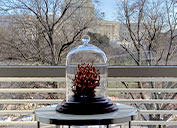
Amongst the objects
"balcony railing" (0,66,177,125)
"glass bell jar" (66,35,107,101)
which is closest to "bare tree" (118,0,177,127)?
"balcony railing" (0,66,177,125)

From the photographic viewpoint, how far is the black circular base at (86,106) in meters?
1.44

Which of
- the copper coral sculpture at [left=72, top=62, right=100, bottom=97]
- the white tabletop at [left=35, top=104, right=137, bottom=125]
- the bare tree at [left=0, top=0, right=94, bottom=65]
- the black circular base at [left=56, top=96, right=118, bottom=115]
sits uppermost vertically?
the bare tree at [left=0, top=0, right=94, bottom=65]

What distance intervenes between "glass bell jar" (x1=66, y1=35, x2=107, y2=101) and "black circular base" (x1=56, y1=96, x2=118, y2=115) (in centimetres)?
5

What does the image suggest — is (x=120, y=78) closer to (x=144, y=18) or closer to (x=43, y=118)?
(x=144, y=18)

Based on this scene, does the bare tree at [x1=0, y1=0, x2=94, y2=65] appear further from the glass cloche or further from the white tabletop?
the white tabletop

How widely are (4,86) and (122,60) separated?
4.04 feet

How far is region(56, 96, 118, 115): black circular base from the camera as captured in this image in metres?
1.44

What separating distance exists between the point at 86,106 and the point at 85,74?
0.67 feet

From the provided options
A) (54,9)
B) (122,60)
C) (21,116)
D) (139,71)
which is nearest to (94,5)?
(54,9)

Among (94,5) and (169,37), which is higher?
(94,5)

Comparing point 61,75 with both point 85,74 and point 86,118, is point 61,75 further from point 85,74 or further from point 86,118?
point 86,118

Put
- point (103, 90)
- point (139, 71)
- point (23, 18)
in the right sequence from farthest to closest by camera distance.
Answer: point (23, 18) → point (139, 71) → point (103, 90)

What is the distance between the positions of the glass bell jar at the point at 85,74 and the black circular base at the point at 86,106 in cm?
5

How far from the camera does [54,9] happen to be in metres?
2.54
